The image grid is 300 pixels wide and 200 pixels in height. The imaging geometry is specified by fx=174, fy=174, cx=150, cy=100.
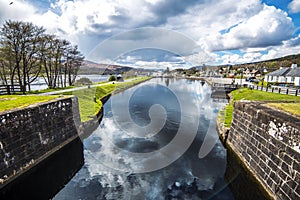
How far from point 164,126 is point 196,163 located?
5.81m

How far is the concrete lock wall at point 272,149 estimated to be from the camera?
5551 millimetres

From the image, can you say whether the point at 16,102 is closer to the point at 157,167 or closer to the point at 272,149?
the point at 157,167

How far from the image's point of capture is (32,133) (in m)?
8.30

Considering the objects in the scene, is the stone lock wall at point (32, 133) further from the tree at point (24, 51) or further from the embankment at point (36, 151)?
the tree at point (24, 51)

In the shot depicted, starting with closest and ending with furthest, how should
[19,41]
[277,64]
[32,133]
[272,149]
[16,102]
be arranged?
[272,149] → [32,133] → [16,102] → [19,41] → [277,64]

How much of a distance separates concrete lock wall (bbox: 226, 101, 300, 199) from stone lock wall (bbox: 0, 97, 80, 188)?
9.99m

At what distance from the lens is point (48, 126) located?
9477 millimetres

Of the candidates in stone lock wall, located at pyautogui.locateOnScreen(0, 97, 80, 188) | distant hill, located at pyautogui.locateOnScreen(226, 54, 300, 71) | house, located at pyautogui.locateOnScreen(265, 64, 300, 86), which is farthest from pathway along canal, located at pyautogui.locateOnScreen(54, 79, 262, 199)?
distant hill, located at pyautogui.locateOnScreen(226, 54, 300, 71)

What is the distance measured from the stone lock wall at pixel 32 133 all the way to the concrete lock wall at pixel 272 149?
9989 millimetres

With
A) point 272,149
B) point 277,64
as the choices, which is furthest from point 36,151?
point 277,64

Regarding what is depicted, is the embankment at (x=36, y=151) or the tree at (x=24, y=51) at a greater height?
the tree at (x=24, y=51)

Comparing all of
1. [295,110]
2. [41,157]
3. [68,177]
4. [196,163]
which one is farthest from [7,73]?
[295,110]

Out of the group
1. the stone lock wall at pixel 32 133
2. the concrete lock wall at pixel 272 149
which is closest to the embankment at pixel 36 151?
the stone lock wall at pixel 32 133

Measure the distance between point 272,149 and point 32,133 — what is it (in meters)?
10.4
